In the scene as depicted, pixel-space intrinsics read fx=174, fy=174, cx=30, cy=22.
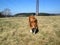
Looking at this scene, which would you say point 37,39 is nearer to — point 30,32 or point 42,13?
point 30,32

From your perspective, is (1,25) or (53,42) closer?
(53,42)

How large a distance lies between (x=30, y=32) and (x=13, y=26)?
7.59 ft

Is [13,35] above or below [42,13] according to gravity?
above

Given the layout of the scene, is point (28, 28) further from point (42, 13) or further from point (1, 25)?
point (42, 13)

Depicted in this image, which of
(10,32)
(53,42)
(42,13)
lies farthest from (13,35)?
(42,13)

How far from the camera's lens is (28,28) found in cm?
1558

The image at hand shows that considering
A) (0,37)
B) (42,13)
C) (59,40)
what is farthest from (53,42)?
(42,13)

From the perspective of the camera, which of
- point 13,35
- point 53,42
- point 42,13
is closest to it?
point 53,42

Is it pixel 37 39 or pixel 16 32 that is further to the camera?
pixel 16 32

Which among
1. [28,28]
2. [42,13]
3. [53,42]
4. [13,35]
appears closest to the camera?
[53,42]

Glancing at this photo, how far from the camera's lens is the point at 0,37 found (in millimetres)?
13781

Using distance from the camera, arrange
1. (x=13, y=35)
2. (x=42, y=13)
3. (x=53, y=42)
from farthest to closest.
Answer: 1. (x=42, y=13)
2. (x=13, y=35)
3. (x=53, y=42)

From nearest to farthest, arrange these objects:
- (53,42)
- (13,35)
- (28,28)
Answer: (53,42) → (13,35) → (28,28)

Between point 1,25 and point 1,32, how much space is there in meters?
1.67
